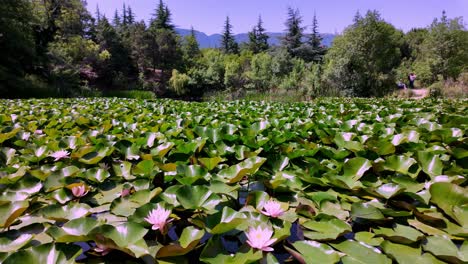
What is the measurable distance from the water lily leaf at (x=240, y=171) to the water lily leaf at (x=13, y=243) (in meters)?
0.76

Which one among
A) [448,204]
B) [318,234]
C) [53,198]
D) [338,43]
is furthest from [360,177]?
[338,43]

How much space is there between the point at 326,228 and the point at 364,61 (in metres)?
17.5

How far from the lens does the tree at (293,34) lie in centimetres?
3316

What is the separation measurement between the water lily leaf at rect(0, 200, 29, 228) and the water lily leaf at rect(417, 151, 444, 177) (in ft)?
5.65

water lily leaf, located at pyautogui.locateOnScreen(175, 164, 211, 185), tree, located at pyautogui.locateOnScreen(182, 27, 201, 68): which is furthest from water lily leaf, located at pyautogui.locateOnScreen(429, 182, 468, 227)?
tree, located at pyautogui.locateOnScreen(182, 27, 201, 68)

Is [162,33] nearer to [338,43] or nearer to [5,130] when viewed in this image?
[338,43]

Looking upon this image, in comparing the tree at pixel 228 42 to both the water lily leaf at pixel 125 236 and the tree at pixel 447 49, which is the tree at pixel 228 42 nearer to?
the tree at pixel 447 49

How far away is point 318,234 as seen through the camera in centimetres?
96

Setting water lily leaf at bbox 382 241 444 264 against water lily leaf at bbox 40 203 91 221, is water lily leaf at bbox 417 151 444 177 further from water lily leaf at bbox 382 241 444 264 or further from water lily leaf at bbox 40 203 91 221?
water lily leaf at bbox 40 203 91 221

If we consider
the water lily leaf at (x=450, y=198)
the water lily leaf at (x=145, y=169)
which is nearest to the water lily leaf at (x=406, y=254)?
the water lily leaf at (x=450, y=198)

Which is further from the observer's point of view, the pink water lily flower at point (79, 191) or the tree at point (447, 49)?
the tree at point (447, 49)

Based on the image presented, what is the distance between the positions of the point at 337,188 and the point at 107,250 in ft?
3.25

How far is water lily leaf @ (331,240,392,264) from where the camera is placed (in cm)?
83

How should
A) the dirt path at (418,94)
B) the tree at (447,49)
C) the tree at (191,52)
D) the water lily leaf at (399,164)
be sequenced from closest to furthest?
the water lily leaf at (399,164)
the dirt path at (418,94)
the tree at (447,49)
the tree at (191,52)
